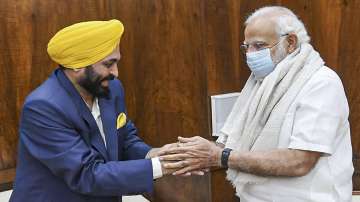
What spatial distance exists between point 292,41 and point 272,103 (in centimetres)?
29

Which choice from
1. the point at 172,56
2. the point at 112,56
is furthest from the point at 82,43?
the point at 172,56

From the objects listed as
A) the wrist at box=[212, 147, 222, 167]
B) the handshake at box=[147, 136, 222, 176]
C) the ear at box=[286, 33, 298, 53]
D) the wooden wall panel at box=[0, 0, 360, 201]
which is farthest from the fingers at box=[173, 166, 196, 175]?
the wooden wall panel at box=[0, 0, 360, 201]

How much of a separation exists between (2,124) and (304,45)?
1.79 m

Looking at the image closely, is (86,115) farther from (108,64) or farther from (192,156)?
(192,156)

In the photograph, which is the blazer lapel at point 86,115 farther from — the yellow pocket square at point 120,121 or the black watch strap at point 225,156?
the black watch strap at point 225,156

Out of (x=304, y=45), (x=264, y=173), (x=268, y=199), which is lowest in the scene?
(x=268, y=199)

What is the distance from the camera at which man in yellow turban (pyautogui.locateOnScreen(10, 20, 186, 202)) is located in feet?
5.35

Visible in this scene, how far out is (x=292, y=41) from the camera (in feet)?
6.23

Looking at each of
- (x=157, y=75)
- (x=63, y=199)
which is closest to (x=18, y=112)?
(x=157, y=75)

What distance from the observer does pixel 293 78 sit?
1.83 m

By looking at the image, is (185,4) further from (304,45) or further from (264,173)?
(264,173)

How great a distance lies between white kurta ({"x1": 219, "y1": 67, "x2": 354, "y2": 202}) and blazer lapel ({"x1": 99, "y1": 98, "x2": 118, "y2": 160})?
624 mm

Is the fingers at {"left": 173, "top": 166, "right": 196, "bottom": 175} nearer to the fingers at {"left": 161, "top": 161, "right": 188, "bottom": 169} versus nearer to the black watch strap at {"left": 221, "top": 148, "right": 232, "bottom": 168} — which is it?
the fingers at {"left": 161, "top": 161, "right": 188, "bottom": 169}

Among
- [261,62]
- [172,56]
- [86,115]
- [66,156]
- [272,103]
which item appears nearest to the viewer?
[66,156]
